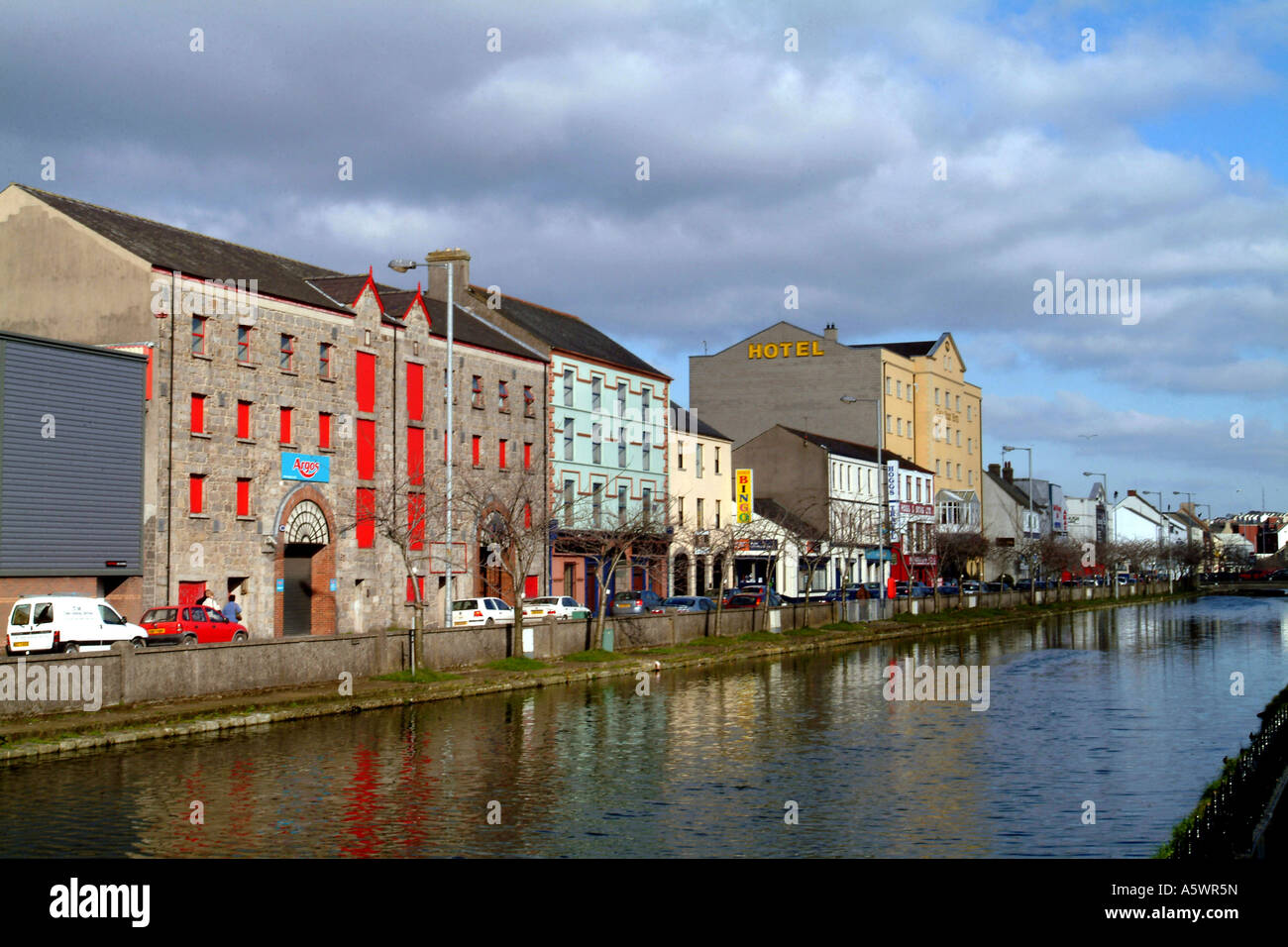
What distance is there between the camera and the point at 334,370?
2025 inches

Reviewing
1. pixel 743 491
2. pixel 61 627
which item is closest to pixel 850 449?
pixel 743 491

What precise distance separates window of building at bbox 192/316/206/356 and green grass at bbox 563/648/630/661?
1606 centimetres

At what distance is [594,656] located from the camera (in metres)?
39.6

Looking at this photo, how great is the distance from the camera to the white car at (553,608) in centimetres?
5331

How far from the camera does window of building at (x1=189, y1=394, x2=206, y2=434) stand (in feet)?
149

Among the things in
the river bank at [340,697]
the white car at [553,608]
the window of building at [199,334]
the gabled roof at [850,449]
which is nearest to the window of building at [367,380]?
the window of building at [199,334]

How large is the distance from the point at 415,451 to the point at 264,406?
9.29 m

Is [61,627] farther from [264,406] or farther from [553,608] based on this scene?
[553,608]

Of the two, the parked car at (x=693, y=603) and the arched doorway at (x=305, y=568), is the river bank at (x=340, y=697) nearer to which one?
the parked car at (x=693, y=603)

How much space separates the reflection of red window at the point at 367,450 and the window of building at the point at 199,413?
8044 mm

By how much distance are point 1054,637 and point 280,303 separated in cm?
3348

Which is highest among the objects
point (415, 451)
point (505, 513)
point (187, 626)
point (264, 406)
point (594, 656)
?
point (264, 406)
